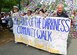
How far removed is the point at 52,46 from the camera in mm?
9078

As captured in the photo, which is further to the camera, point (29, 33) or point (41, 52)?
point (29, 33)

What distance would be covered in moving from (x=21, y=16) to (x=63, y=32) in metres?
2.88

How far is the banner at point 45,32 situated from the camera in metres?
8.81

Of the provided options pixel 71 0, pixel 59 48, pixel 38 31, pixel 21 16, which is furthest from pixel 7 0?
pixel 59 48

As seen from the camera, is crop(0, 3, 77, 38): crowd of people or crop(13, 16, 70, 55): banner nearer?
crop(13, 16, 70, 55): banner

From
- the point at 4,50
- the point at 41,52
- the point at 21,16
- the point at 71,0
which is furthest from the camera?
the point at 71,0

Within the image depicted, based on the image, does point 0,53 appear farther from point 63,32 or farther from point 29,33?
point 63,32

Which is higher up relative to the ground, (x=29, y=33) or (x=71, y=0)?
(x=71, y=0)

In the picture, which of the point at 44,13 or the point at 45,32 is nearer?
the point at 45,32

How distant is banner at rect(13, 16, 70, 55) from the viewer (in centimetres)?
881

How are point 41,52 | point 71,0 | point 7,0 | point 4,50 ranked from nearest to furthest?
point 41,52, point 4,50, point 71,0, point 7,0

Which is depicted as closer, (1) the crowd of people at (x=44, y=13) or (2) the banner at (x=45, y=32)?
(2) the banner at (x=45, y=32)

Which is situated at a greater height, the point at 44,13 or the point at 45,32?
the point at 44,13

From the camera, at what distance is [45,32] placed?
373 inches
